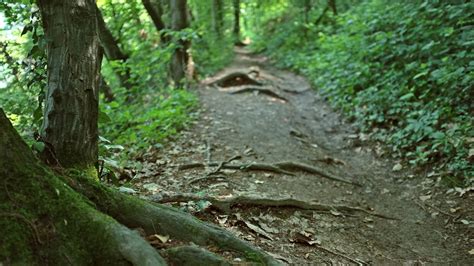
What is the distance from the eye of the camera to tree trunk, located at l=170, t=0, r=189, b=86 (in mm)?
11250

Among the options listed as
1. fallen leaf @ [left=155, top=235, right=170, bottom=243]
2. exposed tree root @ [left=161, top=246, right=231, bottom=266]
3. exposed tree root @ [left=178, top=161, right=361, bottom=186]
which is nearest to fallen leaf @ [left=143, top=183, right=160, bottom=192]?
exposed tree root @ [left=178, top=161, right=361, bottom=186]

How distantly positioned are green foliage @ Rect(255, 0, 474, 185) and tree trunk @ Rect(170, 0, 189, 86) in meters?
4.12

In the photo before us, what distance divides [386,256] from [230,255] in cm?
209

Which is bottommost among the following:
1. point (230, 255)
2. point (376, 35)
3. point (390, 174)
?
point (390, 174)

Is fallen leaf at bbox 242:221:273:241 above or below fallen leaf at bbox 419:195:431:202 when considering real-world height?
above

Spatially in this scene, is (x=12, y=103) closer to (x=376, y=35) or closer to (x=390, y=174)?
(x=390, y=174)

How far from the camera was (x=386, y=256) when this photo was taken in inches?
164

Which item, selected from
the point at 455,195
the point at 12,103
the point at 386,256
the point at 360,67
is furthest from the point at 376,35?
the point at 12,103

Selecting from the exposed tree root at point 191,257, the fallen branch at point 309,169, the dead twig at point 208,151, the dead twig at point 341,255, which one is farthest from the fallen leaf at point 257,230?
the fallen branch at point 309,169

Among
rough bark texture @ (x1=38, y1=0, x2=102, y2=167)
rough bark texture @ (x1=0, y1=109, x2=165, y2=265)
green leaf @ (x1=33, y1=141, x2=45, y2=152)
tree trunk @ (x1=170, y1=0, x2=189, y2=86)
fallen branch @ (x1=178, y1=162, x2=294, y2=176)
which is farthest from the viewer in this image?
tree trunk @ (x1=170, y1=0, x2=189, y2=86)

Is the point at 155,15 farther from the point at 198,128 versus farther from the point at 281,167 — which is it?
the point at 281,167

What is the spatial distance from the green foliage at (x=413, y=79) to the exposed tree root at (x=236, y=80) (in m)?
2.10

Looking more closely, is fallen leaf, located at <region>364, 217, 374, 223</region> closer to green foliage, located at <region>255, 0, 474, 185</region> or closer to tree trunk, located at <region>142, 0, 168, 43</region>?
green foliage, located at <region>255, 0, 474, 185</region>

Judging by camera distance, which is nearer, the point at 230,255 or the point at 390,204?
the point at 230,255
